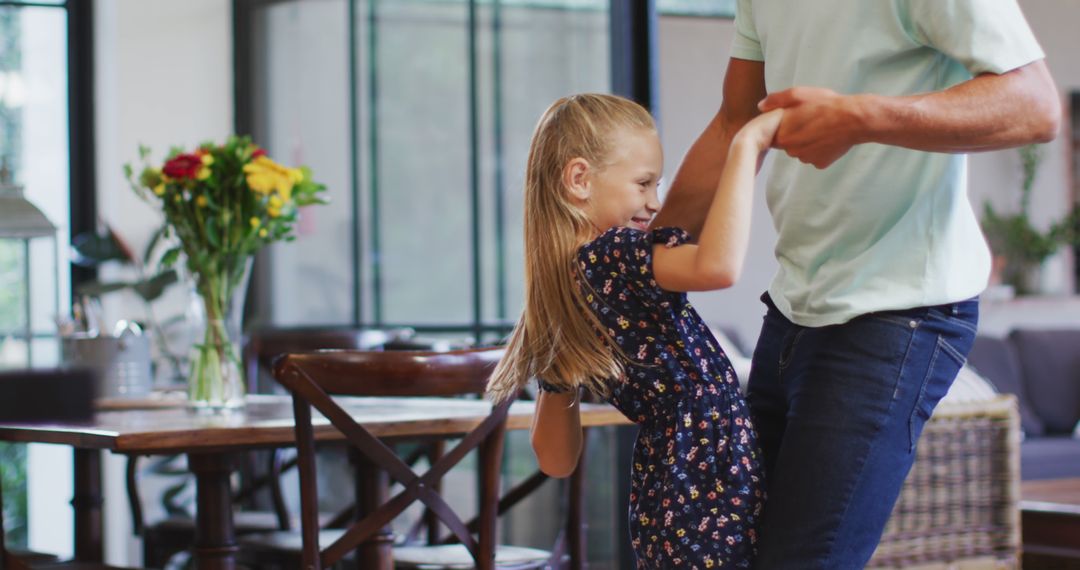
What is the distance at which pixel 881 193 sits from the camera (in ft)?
4.31

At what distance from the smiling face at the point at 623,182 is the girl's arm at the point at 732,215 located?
0.20 metres

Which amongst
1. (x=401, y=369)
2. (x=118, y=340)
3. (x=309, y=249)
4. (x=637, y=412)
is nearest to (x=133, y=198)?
(x=309, y=249)

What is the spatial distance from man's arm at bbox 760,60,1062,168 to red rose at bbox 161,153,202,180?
1.58m

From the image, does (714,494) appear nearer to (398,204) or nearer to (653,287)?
(653,287)

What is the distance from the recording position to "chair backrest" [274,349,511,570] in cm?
191

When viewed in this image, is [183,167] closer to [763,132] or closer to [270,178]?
[270,178]

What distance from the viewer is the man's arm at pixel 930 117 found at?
3.80 ft

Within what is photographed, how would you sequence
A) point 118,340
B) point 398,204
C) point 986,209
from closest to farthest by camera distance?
point 118,340, point 398,204, point 986,209

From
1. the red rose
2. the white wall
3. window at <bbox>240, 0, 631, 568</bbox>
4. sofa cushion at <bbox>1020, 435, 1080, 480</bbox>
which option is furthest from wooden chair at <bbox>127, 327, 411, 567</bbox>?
the white wall

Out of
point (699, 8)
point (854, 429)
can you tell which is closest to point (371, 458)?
point (854, 429)

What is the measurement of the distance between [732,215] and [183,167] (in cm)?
156

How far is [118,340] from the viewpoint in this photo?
281 cm

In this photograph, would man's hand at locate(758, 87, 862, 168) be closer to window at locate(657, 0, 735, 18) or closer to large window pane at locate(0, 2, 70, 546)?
large window pane at locate(0, 2, 70, 546)

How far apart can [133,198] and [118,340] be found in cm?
267
